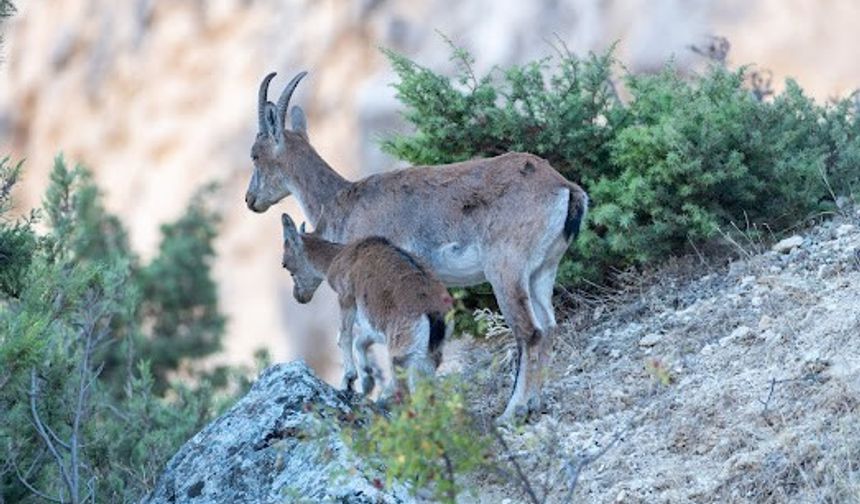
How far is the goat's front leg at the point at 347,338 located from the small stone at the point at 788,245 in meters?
3.29

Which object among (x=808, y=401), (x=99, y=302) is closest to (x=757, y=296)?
(x=808, y=401)

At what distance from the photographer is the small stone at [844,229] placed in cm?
1160

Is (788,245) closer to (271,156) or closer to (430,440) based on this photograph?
(271,156)

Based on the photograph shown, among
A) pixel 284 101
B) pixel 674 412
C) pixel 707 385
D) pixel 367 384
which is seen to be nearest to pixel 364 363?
pixel 367 384

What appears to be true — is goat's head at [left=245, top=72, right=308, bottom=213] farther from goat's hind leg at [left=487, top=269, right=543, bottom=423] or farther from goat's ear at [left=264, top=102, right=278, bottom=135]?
goat's hind leg at [left=487, top=269, right=543, bottom=423]

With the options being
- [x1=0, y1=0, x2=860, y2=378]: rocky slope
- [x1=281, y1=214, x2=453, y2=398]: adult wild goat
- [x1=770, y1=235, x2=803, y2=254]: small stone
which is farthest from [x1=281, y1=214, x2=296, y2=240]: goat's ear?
[x1=0, y1=0, x2=860, y2=378]: rocky slope

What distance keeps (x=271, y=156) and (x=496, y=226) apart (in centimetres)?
234

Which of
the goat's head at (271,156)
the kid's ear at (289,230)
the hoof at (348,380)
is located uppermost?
the goat's head at (271,156)

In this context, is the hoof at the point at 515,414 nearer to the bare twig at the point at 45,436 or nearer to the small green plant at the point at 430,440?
the bare twig at the point at 45,436

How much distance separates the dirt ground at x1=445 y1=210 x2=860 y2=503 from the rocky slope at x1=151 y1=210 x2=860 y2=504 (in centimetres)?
1

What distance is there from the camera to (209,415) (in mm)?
15234

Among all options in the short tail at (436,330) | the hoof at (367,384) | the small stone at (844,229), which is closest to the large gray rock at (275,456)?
the hoof at (367,384)

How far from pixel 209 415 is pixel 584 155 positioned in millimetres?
4569

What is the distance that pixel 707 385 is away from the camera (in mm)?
9758
